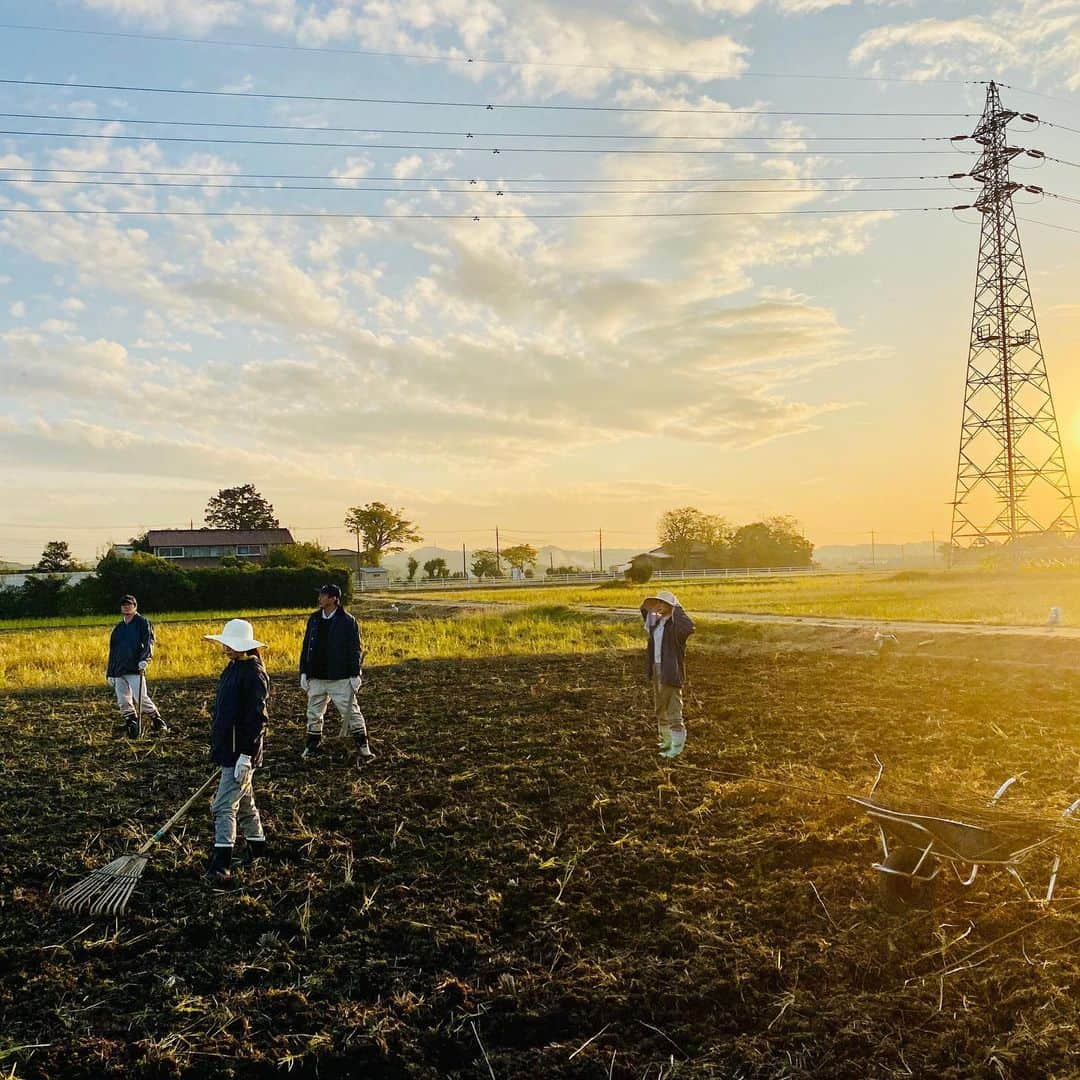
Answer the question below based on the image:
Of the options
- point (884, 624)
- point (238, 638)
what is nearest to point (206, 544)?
point (884, 624)

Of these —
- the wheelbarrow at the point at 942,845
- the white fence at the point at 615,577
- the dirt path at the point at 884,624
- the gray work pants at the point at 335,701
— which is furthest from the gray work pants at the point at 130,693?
the white fence at the point at 615,577

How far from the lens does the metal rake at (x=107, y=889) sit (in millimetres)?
5965

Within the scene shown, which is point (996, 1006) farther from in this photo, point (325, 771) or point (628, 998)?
point (325, 771)

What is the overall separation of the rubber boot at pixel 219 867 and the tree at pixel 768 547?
8654 centimetres

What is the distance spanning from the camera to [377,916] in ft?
19.3

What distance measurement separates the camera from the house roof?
81688 millimetres

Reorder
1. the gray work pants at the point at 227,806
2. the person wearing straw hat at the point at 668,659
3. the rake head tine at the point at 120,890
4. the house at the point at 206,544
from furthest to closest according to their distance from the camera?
the house at the point at 206,544
the person wearing straw hat at the point at 668,659
the gray work pants at the point at 227,806
the rake head tine at the point at 120,890

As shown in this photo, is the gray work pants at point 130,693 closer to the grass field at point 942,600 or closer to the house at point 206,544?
the grass field at point 942,600

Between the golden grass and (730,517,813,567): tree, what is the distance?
62.5 m

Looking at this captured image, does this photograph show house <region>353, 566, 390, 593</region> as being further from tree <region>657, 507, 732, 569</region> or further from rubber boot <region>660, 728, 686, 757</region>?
rubber boot <region>660, 728, 686, 757</region>

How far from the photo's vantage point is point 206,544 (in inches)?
3233

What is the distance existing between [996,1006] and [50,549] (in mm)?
89359

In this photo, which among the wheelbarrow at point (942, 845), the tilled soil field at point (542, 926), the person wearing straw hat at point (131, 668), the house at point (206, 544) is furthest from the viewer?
the house at point (206, 544)

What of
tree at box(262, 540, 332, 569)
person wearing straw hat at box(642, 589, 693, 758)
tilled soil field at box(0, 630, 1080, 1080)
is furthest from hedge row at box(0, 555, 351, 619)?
person wearing straw hat at box(642, 589, 693, 758)
